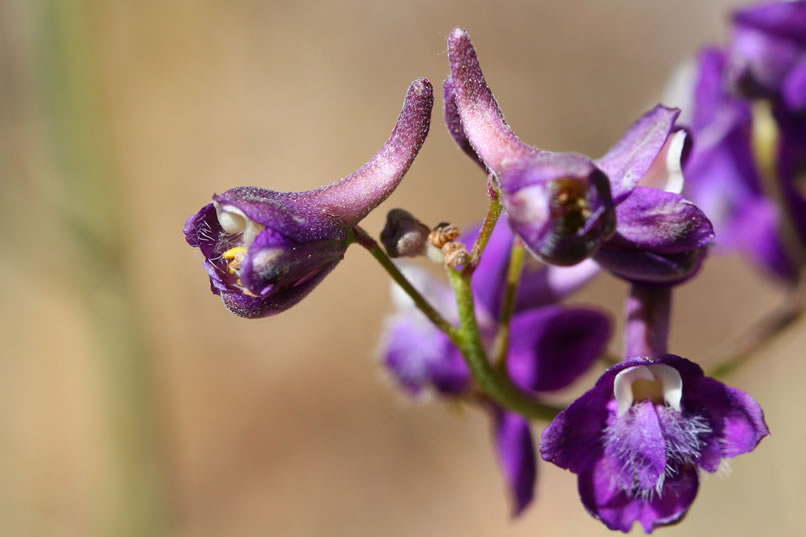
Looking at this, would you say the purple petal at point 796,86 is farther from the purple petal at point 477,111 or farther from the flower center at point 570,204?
the flower center at point 570,204

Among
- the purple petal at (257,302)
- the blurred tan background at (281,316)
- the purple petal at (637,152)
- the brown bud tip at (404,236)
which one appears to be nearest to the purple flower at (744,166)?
the purple petal at (637,152)

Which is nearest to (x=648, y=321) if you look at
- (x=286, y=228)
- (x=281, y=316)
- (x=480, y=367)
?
(x=480, y=367)

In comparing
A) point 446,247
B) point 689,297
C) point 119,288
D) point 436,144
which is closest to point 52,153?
point 119,288

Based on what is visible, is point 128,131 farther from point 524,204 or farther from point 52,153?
point 524,204

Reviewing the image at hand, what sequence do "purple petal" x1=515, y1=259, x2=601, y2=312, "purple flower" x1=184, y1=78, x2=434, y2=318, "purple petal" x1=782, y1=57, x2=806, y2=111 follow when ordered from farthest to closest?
1. "purple petal" x1=782, y1=57, x2=806, y2=111
2. "purple petal" x1=515, y1=259, x2=601, y2=312
3. "purple flower" x1=184, y1=78, x2=434, y2=318

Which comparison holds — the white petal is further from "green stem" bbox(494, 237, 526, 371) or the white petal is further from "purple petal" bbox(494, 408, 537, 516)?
"purple petal" bbox(494, 408, 537, 516)

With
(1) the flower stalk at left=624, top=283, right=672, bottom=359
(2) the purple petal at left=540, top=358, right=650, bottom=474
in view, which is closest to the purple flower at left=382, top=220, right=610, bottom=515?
(1) the flower stalk at left=624, top=283, right=672, bottom=359
